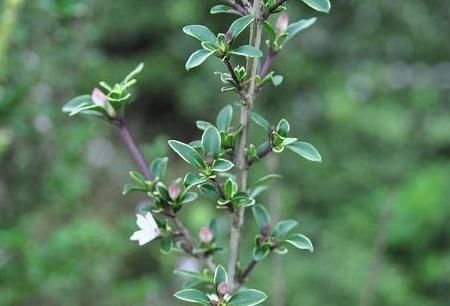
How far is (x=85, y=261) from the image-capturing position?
6.29 ft

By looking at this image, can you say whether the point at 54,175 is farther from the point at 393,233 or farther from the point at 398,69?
the point at 398,69

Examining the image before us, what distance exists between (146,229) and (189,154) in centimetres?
13

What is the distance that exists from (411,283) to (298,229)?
1.66 ft

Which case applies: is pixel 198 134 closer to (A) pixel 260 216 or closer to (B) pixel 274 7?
(A) pixel 260 216

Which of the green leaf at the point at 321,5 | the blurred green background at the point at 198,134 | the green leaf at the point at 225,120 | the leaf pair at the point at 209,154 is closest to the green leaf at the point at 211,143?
the leaf pair at the point at 209,154

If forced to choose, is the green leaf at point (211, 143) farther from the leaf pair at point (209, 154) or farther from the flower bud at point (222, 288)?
the flower bud at point (222, 288)

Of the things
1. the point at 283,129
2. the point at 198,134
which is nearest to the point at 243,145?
the point at 283,129

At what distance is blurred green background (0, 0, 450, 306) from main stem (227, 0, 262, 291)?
0.49 meters

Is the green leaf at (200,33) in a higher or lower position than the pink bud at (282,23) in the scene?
lower

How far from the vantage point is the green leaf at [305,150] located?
909 mm

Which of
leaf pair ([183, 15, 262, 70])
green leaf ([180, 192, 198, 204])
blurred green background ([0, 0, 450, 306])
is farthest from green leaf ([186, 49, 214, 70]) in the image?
blurred green background ([0, 0, 450, 306])

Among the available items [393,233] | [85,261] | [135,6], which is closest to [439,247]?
[393,233]

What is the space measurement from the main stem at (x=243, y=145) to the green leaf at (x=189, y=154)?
0.07m

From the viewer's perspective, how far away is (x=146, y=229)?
3.19 ft
